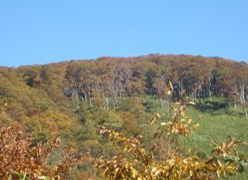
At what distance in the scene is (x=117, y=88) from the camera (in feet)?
225

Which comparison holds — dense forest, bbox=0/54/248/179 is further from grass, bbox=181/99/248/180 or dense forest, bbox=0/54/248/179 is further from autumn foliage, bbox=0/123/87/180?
autumn foliage, bbox=0/123/87/180

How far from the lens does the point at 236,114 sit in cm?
6172

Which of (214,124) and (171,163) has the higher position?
(171,163)

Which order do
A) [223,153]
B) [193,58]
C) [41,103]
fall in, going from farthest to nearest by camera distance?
1. [193,58]
2. [41,103]
3. [223,153]

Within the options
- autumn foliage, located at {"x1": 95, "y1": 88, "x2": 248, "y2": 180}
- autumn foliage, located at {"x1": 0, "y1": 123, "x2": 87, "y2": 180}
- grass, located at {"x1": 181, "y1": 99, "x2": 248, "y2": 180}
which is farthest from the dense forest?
autumn foliage, located at {"x1": 95, "y1": 88, "x2": 248, "y2": 180}

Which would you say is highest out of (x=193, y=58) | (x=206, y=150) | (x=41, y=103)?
(x=193, y=58)

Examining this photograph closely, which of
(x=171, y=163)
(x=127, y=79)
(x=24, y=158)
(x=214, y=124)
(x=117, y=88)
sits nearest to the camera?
(x=171, y=163)

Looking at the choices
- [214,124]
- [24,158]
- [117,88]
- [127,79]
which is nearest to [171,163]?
[24,158]

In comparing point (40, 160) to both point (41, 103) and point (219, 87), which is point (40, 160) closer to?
point (41, 103)

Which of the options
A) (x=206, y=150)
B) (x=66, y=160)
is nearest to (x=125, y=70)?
(x=206, y=150)

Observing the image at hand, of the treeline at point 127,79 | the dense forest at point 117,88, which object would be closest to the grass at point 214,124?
the dense forest at point 117,88

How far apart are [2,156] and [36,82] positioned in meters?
64.3

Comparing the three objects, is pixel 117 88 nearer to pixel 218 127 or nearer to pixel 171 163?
pixel 218 127

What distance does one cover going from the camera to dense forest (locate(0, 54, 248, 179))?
52719 millimetres
